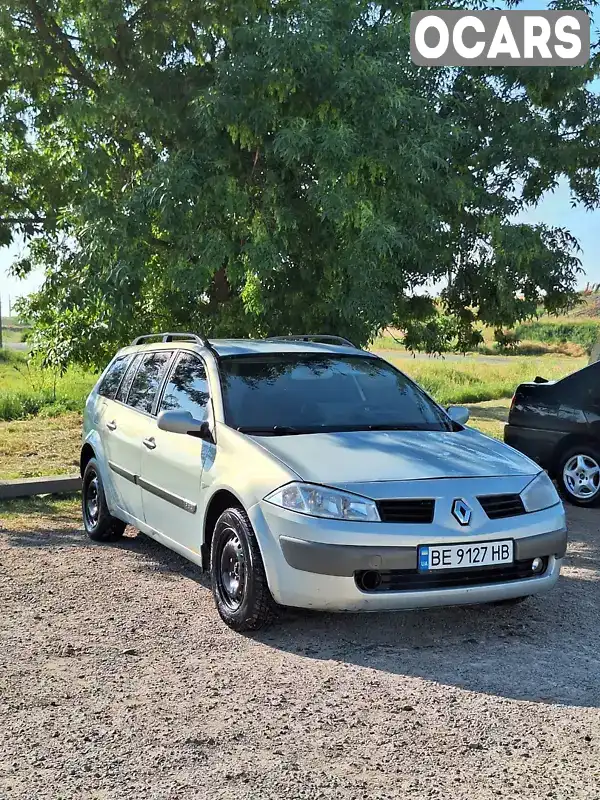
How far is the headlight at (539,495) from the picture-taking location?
17.7 feet

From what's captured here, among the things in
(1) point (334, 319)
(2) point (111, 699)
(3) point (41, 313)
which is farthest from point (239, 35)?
(2) point (111, 699)

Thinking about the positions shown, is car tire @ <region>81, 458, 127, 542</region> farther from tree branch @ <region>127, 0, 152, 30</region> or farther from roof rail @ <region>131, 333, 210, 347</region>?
tree branch @ <region>127, 0, 152, 30</region>

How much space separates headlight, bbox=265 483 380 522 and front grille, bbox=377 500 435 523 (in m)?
0.05

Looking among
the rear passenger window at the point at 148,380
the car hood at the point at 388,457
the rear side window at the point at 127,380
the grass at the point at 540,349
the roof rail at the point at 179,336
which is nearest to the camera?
the car hood at the point at 388,457

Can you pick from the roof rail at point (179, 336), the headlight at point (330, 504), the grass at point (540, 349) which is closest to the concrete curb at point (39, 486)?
the roof rail at point (179, 336)

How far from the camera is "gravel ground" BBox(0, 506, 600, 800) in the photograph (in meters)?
3.59

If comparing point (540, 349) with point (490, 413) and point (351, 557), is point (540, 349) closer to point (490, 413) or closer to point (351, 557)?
point (490, 413)

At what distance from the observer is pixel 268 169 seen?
9477 mm

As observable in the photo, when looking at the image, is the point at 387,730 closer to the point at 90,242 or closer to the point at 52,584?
the point at 52,584

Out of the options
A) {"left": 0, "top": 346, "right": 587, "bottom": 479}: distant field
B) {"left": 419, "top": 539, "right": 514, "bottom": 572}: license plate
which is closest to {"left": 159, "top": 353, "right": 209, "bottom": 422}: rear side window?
{"left": 419, "top": 539, "right": 514, "bottom": 572}: license plate

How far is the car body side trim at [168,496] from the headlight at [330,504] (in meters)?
1.07

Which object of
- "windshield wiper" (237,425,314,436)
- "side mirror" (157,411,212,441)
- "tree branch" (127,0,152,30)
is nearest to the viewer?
"windshield wiper" (237,425,314,436)

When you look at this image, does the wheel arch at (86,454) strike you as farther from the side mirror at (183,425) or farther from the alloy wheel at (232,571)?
the alloy wheel at (232,571)

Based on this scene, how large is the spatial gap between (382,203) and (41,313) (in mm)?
5602
